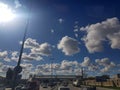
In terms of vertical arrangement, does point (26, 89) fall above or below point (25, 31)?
below

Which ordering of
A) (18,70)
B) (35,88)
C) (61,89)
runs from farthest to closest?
1. (35,88)
2. (61,89)
3. (18,70)

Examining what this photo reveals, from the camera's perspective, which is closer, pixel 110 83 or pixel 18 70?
pixel 18 70

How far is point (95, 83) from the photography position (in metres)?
114

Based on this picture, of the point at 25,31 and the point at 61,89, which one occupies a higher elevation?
the point at 25,31

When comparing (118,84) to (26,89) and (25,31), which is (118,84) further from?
(25,31)

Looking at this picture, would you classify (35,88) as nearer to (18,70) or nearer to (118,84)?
(18,70)

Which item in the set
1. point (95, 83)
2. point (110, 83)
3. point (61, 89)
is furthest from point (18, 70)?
point (95, 83)

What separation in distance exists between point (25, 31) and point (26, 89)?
27.4m

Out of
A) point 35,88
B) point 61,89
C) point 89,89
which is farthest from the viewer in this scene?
point 89,89

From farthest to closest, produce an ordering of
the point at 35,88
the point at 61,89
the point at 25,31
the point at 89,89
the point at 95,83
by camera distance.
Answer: the point at 95,83
the point at 89,89
the point at 35,88
the point at 61,89
the point at 25,31

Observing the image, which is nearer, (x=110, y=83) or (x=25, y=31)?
(x=25, y=31)

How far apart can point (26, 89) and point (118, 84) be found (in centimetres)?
5184

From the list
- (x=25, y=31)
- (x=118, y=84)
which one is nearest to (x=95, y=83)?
(x=118, y=84)

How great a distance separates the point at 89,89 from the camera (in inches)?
1687
